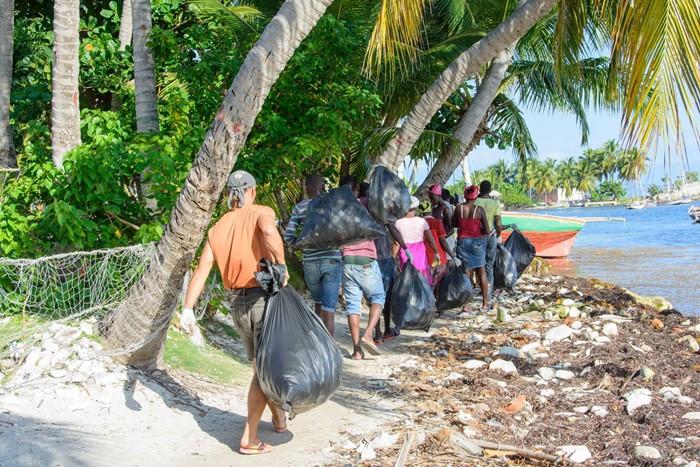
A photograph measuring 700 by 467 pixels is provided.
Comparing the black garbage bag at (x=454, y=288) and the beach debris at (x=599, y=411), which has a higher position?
the black garbage bag at (x=454, y=288)

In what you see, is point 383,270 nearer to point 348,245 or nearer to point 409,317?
point 409,317

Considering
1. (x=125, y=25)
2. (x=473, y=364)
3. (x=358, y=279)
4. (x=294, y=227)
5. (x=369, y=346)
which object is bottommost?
(x=473, y=364)

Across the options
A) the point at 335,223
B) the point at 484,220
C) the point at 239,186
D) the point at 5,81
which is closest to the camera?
the point at 239,186

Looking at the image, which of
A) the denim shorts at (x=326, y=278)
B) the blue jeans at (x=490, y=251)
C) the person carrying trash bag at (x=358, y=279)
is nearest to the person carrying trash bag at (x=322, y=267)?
the denim shorts at (x=326, y=278)

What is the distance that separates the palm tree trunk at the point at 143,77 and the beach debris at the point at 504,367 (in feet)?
12.3

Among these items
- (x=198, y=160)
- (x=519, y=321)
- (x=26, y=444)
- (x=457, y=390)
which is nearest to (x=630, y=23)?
(x=457, y=390)

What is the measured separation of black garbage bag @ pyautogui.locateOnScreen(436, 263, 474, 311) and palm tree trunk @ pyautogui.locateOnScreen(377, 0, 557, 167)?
5.07ft

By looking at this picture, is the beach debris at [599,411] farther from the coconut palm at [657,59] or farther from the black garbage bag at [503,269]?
the black garbage bag at [503,269]

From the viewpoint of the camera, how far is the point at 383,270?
7.87 metres

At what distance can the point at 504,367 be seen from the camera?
6570 mm

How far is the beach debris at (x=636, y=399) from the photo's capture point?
529 cm

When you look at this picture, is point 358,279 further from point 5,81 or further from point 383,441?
point 5,81

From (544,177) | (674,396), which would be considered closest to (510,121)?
(674,396)

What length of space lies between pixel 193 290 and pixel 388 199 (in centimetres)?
366
